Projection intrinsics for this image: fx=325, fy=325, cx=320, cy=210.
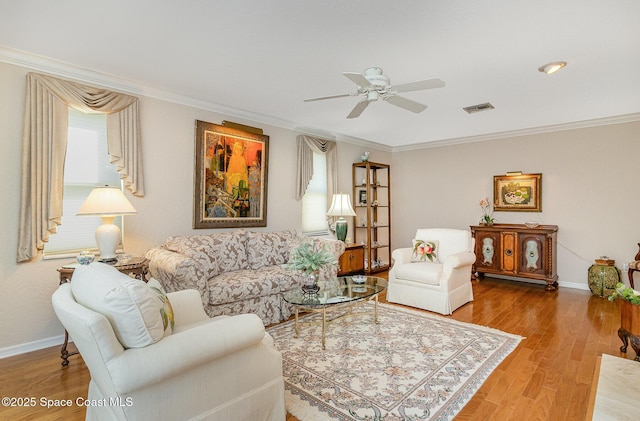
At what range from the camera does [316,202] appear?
18.2 ft

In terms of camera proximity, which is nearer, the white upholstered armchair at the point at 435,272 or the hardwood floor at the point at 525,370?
the hardwood floor at the point at 525,370

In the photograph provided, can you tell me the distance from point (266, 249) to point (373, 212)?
2.99 meters

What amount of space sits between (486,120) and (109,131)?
491 centimetres

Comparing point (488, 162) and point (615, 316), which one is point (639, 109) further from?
point (615, 316)

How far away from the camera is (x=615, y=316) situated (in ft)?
12.2

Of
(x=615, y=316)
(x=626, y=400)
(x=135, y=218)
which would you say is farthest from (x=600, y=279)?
(x=135, y=218)

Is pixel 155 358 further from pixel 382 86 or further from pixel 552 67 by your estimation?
pixel 552 67

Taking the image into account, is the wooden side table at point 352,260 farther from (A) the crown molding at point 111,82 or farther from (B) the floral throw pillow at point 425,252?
(A) the crown molding at point 111,82

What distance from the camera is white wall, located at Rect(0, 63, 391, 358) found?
277cm

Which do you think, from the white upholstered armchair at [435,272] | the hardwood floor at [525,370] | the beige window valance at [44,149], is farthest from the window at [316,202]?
the beige window valance at [44,149]

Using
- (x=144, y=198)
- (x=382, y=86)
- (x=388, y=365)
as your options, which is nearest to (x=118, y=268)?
(x=144, y=198)

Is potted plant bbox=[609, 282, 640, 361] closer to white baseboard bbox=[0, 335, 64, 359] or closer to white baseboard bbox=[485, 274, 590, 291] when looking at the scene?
white baseboard bbox=[485, 274, 590, 291]

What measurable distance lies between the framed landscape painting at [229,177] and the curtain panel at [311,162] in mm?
655

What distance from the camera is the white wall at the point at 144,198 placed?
109 inches
